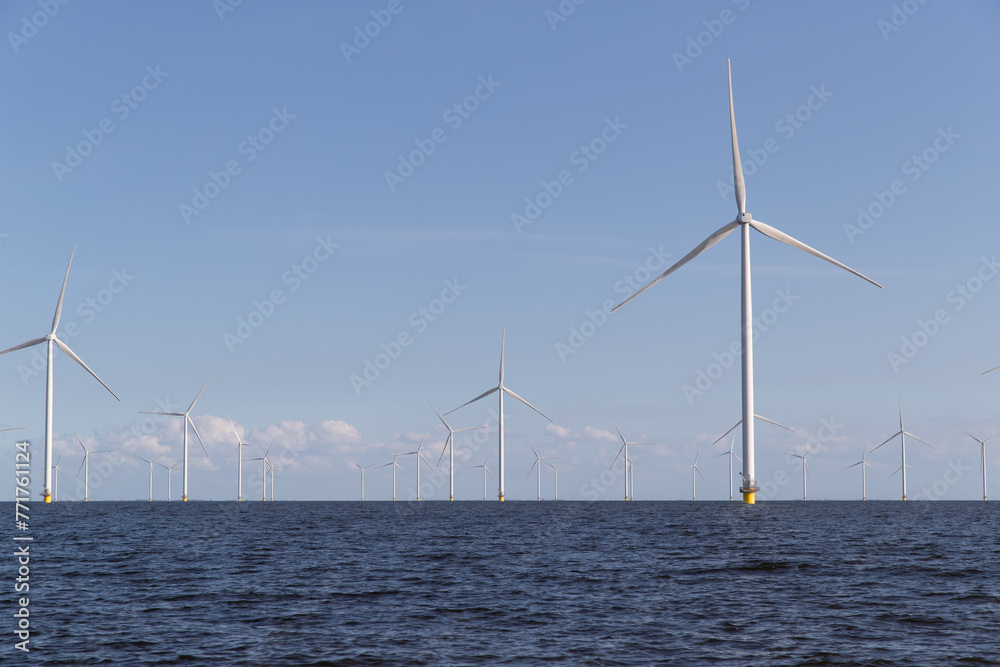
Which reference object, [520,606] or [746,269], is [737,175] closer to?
[746,269]

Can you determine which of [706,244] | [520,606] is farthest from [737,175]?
[520,606]

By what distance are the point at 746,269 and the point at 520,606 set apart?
2139 inches

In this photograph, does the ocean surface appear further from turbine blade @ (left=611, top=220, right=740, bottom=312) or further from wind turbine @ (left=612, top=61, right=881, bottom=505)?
turbine blade @ (left=611, top=220, right=740, bottom=312)

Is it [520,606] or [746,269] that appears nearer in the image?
[520,606]

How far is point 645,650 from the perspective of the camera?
2430 cm

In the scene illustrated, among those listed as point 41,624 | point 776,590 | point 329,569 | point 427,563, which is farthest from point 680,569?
point 41,624

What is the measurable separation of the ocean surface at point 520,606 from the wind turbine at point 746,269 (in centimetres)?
1771

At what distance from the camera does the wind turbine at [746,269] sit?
74188 millimetres

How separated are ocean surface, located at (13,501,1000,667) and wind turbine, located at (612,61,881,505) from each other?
17.7 m

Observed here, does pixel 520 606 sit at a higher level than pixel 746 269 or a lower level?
lower

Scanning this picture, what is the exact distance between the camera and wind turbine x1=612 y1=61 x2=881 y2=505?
7419 cm

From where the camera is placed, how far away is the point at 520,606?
31875mm

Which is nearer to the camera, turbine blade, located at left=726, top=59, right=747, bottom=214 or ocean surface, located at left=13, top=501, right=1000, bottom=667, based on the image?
ocean surface, located at left=13, top=501, right=1000, bottom=667

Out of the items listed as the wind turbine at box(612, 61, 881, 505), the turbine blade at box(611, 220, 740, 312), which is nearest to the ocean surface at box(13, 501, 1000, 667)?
the wind turbine at box(612, 61, 881, 505)
